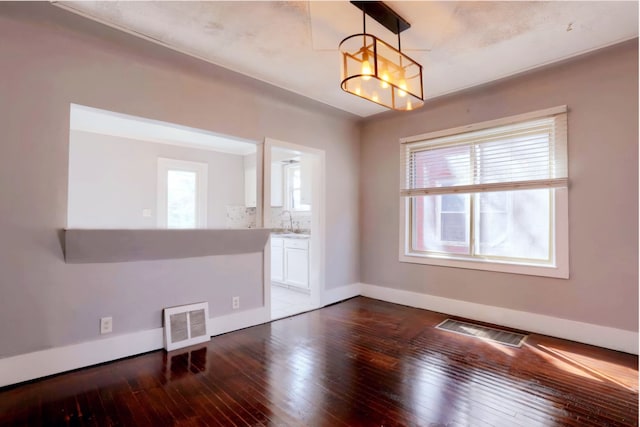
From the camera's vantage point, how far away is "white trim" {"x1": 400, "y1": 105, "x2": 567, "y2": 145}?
3.09 m

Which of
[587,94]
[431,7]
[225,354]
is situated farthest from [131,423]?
[587,94]

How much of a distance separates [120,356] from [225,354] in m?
0.81

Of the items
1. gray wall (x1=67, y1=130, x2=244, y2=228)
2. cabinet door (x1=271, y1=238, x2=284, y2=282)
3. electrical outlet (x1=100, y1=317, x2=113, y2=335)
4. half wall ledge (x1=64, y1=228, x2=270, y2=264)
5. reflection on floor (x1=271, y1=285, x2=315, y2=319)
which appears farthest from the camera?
cabinet door (x1=271, y1=238, x2=284, y2=282)

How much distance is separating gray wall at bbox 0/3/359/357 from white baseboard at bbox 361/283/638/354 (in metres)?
2.14

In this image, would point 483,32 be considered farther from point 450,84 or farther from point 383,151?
point 383,151

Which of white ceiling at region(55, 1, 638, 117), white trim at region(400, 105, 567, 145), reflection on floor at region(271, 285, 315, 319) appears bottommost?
reflection on floor at region(271, 285, 315, 319)

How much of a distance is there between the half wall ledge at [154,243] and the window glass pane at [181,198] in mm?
2581

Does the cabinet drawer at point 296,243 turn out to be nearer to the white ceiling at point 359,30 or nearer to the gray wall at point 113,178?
the gray wall at point 113,178

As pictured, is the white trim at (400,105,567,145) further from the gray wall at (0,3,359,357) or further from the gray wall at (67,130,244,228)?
the gray wall at (67,130,244,228)

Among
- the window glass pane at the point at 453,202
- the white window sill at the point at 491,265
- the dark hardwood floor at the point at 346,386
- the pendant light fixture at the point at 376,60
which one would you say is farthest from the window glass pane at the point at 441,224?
the pendant light fixture at the point at 376,60

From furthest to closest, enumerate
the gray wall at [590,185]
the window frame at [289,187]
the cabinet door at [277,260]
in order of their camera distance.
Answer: the window frame at [289,187], the cabinet door at [277,260], the gray wall at [590,185]

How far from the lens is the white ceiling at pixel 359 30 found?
216 cm

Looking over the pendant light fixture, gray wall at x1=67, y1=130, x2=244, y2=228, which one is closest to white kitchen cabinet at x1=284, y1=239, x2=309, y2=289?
gray wall at x1=67, y1=130, x2=244, y2=228

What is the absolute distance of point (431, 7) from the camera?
2135mm
